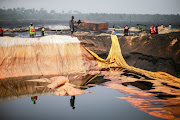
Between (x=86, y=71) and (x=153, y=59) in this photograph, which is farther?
(x=153, y=59)

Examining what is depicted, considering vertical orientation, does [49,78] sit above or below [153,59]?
below

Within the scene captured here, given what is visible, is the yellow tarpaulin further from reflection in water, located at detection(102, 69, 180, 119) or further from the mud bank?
reflection in water, located at detection(102, 69, 180, 119)

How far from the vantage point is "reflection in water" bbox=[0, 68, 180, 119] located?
596cm

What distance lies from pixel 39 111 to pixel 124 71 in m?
5.24

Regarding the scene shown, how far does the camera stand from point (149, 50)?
10.8 m

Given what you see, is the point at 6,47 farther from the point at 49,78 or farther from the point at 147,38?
the point at 147,38

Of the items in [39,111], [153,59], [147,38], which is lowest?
[39,111]

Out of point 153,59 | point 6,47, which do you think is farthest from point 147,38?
point 6,47

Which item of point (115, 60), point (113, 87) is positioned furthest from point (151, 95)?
point (115, 60)

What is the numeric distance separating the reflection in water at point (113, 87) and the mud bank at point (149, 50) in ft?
5.43

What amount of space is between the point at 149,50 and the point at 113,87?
4357 millimetres

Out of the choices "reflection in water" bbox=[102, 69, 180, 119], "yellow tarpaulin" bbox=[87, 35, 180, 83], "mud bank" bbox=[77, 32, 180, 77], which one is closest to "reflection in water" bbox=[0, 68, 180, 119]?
"reflection in water" bbox=[102, 69, 180, 119]

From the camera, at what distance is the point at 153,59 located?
Result: 10367 mm

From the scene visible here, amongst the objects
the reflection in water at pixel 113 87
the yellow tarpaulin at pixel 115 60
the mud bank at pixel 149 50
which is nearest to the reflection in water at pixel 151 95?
the reflection in water at pixel 113 87
